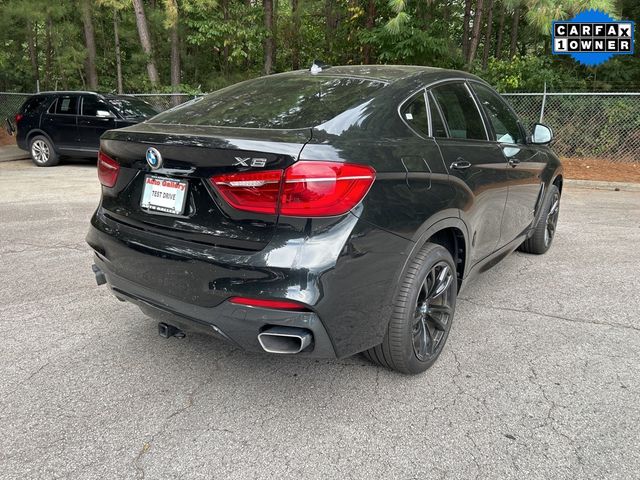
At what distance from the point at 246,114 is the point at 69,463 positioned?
71.9 inches

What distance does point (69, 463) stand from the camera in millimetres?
2160

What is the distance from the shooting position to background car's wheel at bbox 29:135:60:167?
11.8 meters

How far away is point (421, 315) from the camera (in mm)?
2801

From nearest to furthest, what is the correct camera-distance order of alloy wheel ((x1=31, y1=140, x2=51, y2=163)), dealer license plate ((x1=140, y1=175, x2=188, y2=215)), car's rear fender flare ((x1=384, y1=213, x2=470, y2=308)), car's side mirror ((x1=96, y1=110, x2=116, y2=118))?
dealer license plate ((x1=140, y1=175, x2=188, y2=215)), car's rear fender flare ((x1=384, y1=213, x2=470, y2=308)), car's side mirror ((x1=96, y1=110, x2=116, y2=118)), alloy wheel ((x1=31, y1=140, x2=51, y2=163))

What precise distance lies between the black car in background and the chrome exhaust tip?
10.0 m

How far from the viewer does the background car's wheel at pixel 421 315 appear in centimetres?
255

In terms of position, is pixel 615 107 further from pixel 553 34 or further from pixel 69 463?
pixel 69 463

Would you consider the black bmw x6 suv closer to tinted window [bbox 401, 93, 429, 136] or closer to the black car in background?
tinted window [bbox 401, 93, 429, 136]

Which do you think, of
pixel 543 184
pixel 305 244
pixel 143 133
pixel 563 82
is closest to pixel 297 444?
pixel 305 244

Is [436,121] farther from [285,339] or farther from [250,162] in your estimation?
[285,339]

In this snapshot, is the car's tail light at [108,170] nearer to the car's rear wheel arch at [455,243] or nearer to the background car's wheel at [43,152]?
the car's rear wheel arch at [455,243]

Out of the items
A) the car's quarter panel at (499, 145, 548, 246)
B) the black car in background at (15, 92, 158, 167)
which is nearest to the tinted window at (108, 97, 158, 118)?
the black car in background at (15, 92, 158, 167)

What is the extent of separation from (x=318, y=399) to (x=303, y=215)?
1.07m

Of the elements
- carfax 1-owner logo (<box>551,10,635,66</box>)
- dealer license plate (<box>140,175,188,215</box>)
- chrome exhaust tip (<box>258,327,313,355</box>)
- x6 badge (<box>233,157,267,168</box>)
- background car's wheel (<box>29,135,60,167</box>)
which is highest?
carfax 1-owner logo (<box>551,10,635,66</box>)
